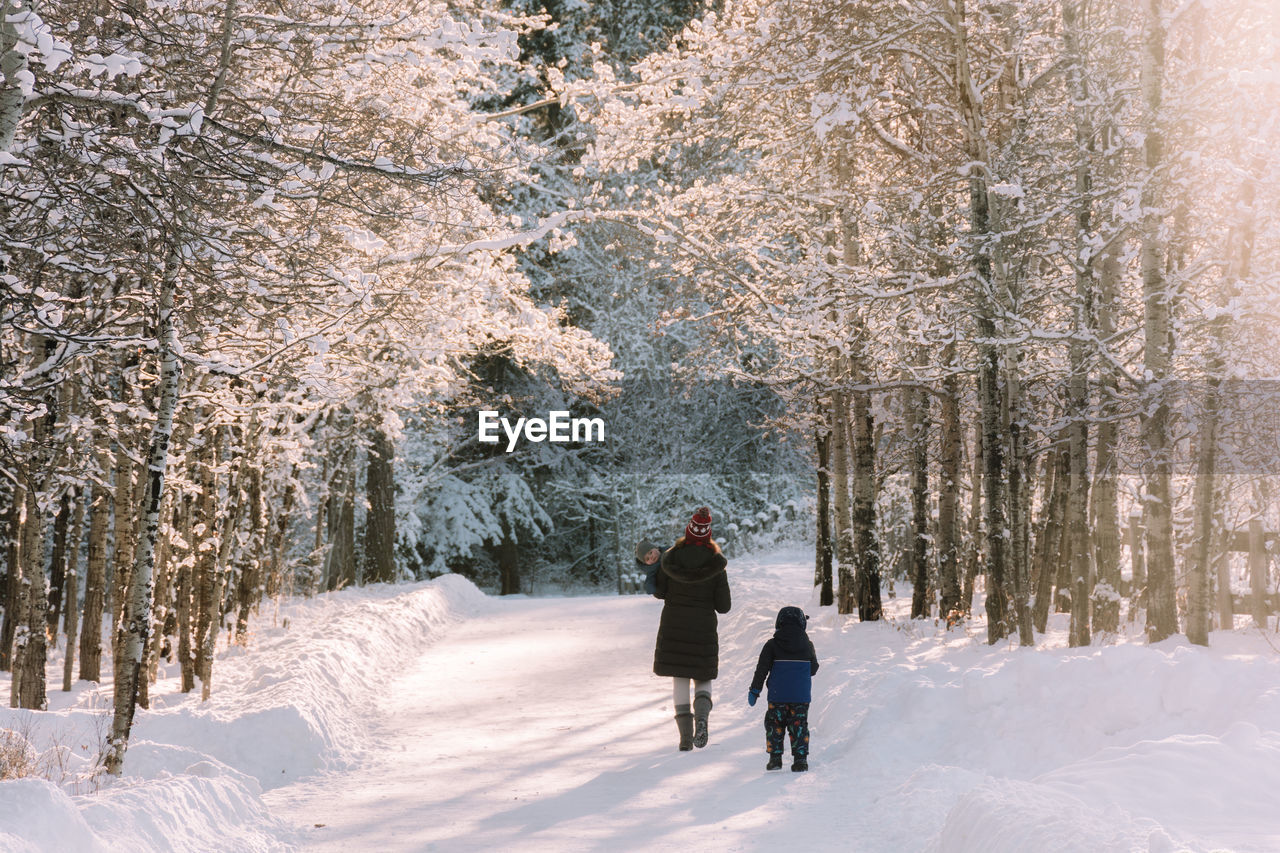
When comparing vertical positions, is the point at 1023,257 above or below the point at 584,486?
above

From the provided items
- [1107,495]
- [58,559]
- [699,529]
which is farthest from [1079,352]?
[58,559]

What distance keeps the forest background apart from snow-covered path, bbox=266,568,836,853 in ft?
6.97

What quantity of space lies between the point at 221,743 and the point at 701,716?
4.23 meters

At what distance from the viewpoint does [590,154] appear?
13.0 metres

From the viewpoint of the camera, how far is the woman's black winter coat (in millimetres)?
9234

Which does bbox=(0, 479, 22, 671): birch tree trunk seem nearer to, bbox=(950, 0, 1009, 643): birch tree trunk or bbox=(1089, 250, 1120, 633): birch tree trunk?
bbox=(950, 0, 1009, 643): birch tree trunk

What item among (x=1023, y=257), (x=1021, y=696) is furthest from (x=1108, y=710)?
(x=1023, y=257)

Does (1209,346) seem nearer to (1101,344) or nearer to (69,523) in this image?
(1101,344)

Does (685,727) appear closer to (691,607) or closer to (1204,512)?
(691,607)

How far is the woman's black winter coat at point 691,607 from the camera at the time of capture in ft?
30.3

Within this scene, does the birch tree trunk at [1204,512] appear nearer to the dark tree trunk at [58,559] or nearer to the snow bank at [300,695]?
the snow bank at [300,695]

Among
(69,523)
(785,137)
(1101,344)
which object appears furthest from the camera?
(69,523)

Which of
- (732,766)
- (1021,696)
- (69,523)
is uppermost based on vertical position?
(69,523)

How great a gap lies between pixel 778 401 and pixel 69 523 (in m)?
22.0
